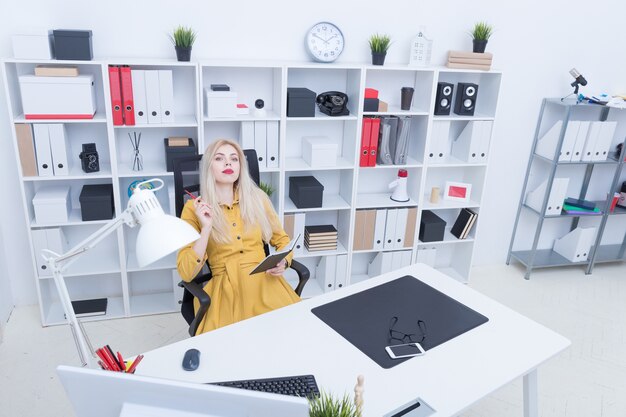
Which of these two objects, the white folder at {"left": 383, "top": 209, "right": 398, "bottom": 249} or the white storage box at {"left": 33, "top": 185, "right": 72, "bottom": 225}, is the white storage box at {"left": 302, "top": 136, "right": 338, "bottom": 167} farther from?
the white storage box at {"left": 33, "top": 185, "right": 72, "bottom": 225}

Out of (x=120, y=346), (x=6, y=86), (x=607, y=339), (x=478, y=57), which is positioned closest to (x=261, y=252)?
(x=120, y=346)

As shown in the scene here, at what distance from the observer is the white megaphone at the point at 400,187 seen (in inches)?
155

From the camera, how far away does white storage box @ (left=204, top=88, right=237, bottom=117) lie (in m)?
3.27

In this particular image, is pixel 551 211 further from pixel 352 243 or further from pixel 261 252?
pixel 261 252

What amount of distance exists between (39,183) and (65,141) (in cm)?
49

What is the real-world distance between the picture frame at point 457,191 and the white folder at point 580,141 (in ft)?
2.95

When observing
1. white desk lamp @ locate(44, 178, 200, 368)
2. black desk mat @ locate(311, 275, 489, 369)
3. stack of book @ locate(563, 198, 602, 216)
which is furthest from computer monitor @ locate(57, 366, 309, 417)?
stack of book @ locate(563, 198, 602, 216)

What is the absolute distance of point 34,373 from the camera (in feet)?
9.96

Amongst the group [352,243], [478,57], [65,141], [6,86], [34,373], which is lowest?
[34,373]

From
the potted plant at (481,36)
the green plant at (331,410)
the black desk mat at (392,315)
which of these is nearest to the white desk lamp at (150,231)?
the green plant at (331,410)

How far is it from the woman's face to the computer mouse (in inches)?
37.7

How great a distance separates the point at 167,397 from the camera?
1147 mm

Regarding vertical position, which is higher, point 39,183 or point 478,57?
point 478,57

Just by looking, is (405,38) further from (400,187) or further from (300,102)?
(400,187)
